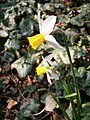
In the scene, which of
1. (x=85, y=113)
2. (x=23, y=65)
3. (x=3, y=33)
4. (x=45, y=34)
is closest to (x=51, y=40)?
(x=45, y=34)

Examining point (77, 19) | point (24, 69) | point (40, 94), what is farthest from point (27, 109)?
point (77, 19)

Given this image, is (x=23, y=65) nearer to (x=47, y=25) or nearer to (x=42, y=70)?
(x=42, y=70)

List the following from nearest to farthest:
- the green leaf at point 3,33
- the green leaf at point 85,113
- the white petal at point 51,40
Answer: the white petal at point 51,40, the green leaf at point 85,113, the green leaf at point 3,33

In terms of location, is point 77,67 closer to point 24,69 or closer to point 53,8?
point 24,69

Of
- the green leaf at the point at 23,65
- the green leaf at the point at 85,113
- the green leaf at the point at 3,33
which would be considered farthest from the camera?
the green leaf at the point at 3,33

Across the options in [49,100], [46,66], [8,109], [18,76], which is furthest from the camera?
[18,76]

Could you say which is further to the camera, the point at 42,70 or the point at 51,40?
the point at 42,70

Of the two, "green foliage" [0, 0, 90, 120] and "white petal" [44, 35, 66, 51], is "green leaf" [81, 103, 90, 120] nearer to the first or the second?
"green foliage" [0, 0, 90, 120]

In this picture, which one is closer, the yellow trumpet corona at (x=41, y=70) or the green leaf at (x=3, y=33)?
the yellow trumpet corona at (x=41, y=70)

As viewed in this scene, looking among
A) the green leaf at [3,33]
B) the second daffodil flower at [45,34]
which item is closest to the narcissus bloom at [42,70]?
the second daffodil flower at [45,34]

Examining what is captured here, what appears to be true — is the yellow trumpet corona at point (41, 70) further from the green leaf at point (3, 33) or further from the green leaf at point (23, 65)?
the green leaf at point (3, 33)

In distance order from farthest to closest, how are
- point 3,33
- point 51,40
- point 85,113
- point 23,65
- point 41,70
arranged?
point 3,33, point 23,65, point 85,113, point 41,70, point 51,40
